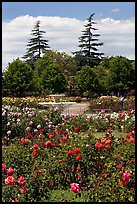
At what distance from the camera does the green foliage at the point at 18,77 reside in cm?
2703

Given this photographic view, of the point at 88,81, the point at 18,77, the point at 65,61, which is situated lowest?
the point at 88,81

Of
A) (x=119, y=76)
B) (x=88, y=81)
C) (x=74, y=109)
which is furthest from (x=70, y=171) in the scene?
(x=119, y=76)

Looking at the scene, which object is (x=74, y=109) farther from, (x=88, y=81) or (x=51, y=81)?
(x=51, y=81)

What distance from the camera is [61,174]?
463 centimetres

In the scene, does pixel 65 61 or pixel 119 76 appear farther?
pixel 65 61

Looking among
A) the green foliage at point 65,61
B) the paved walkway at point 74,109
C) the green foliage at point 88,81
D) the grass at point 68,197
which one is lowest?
the grass at point 68,197

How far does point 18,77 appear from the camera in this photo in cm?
2708

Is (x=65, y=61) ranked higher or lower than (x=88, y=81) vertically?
higher

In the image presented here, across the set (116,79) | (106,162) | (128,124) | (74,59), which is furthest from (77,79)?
(106,162)

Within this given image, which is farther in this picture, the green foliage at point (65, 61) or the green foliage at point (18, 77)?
the green foliage at point (65, 61)

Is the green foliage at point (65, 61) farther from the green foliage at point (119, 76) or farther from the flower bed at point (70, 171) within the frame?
the flower bed at point (70, 171)

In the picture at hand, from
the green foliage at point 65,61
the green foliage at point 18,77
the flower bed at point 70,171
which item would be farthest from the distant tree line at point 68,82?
the flower bed at point 70,171

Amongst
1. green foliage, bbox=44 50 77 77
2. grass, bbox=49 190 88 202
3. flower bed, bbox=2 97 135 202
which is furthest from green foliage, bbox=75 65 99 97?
grass, bbox=49 190 88 202

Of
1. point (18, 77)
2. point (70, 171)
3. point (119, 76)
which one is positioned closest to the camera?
point (70, 171)
